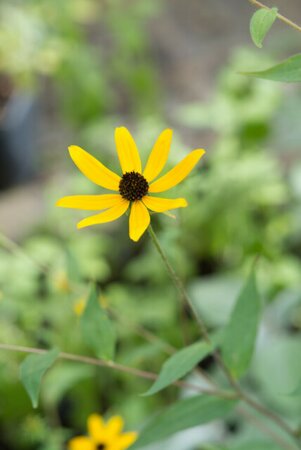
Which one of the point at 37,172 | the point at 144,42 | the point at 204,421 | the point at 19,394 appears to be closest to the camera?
the point at 204,421

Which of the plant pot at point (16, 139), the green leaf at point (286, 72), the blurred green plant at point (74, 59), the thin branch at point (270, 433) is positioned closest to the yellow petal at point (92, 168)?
the green leaf at point (286, 72)

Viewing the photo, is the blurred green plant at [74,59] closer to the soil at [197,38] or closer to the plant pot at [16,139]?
the plant pot at [16,139]

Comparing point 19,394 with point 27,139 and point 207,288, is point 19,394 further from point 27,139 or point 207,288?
point 27,139

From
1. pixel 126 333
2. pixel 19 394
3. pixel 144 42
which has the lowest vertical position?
pixel 19 394

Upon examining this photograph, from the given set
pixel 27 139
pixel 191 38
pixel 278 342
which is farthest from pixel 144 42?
pixel 278 342

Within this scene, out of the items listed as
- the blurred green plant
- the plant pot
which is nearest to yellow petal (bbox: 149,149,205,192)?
the blurred green plant

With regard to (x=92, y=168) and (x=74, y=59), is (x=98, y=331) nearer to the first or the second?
(x=92, y=168)

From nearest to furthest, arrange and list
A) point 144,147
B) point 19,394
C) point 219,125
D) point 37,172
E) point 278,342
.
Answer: point 278,342 < point 19,394 < point 144,147 < point 219,125 < point 37,172

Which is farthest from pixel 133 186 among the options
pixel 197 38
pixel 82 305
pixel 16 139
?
pixel 197 38

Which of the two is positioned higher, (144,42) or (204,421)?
(144,42)
